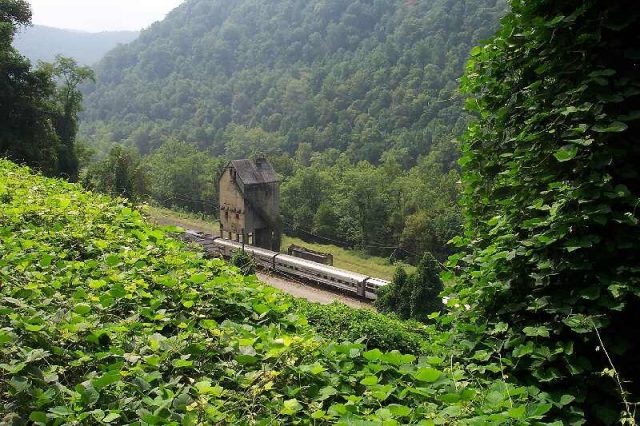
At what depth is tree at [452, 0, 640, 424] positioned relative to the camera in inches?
124

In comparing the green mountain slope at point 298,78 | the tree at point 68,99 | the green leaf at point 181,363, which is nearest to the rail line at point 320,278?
the tree at point 68,99

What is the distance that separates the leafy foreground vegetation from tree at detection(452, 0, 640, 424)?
0.41 metres

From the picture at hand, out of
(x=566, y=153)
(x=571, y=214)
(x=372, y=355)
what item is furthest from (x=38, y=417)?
(x=566, y=153)

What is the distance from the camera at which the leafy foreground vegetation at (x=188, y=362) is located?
96.4 inches

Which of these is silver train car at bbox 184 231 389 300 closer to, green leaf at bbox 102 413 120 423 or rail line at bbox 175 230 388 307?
rail line at bbox 175 230 388 307

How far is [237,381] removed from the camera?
105 inches

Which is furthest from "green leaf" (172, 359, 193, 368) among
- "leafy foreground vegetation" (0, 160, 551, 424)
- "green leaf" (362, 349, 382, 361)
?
"green leaf" (362, 349, 382, 361)

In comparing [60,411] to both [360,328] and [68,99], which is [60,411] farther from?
[68,99]

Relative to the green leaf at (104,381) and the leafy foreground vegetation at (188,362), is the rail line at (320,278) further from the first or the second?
the green leaf at (104,381)

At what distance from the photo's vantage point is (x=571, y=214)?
3301mm

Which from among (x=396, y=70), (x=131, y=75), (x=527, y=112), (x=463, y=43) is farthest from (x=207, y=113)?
(x=527, y=112)

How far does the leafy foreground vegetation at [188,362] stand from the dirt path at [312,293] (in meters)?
21.1

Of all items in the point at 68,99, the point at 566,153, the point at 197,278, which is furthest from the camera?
the point at 68,99

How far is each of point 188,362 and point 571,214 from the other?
256cm
